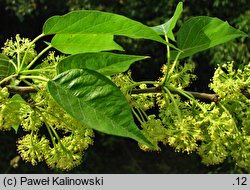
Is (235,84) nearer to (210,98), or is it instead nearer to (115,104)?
(210,98)

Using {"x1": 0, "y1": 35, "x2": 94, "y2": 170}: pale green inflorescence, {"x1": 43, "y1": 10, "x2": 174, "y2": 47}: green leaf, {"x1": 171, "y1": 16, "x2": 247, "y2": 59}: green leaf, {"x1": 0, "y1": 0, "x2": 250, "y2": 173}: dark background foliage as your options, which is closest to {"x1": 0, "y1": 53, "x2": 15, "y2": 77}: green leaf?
{"x1": 0, "y1": 35, "x2": 94, "y2": 170}: pale green inflorescence

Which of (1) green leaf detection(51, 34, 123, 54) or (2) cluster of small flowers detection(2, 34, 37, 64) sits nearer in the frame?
(1) green leaf detection(51, 34, 123, 54)

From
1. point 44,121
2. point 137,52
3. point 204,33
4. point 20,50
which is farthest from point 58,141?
point 137,52

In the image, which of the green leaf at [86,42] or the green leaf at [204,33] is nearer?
the green leaf at [86,42]

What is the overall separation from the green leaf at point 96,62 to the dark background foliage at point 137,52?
270 centimetres

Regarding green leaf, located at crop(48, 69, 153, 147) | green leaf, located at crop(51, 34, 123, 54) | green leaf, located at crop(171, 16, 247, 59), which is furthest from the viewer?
green leaf, located at crop(171, 16, 247, 59)

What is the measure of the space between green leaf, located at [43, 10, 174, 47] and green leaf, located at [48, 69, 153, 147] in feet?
0.20

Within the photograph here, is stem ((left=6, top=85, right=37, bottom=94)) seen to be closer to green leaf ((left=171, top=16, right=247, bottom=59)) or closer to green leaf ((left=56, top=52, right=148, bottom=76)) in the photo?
green leaf ((left=56, top=52, right=148, bottom=76))

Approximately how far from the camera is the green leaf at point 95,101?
56cm

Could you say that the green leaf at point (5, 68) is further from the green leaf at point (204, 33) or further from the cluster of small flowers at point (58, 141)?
the green leaf at point (204, 33)

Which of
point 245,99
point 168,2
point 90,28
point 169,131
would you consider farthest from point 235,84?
point 168,2

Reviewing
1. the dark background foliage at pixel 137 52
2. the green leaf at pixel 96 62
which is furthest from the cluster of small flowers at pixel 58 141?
the dark background foliage at pixel 137 52

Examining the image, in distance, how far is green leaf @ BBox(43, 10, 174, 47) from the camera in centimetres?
62

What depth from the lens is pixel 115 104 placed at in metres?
0.58
